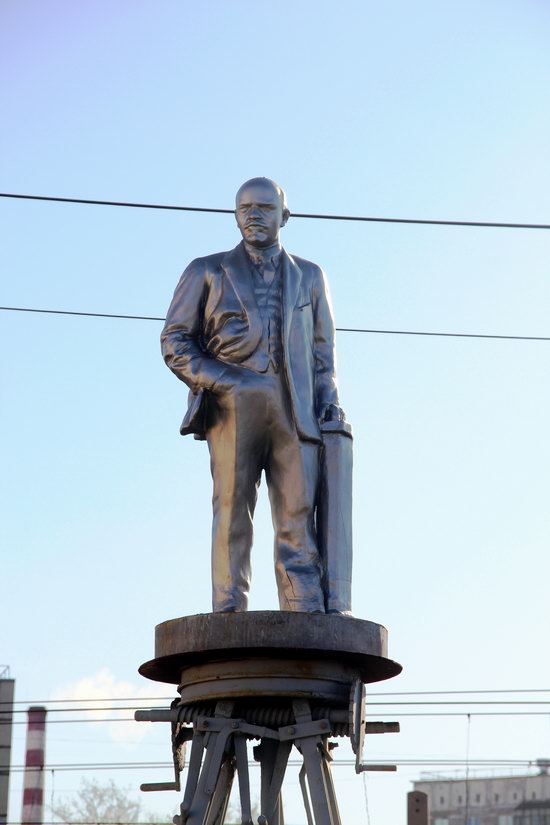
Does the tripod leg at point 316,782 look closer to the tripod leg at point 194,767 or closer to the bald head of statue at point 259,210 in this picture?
the tripod leg at point 194,767

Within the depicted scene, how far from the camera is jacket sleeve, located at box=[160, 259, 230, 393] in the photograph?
11641 mm

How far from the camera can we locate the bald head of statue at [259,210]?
12031 mm

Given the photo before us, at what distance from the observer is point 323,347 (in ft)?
39.6

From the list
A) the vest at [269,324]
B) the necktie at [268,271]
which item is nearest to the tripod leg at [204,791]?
the vest at [269,324]

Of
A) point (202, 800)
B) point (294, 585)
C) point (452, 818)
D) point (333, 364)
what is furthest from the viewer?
point (452, 818)

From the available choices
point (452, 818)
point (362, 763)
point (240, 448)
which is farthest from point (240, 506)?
point (452, 818)

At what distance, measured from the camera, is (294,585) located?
11.3 metres

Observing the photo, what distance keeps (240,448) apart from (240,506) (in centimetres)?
44

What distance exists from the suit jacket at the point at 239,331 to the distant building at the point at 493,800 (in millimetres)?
65889

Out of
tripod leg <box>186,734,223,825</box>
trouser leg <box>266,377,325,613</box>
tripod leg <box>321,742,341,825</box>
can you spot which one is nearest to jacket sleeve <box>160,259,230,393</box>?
trouser leg <box>266,377,325,613</box>

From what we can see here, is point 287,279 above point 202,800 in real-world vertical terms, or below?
above

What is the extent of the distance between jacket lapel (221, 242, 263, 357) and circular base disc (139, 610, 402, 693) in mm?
2248

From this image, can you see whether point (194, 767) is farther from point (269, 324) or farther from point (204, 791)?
point (269, 324)

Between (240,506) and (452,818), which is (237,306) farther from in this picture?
(452,818)
